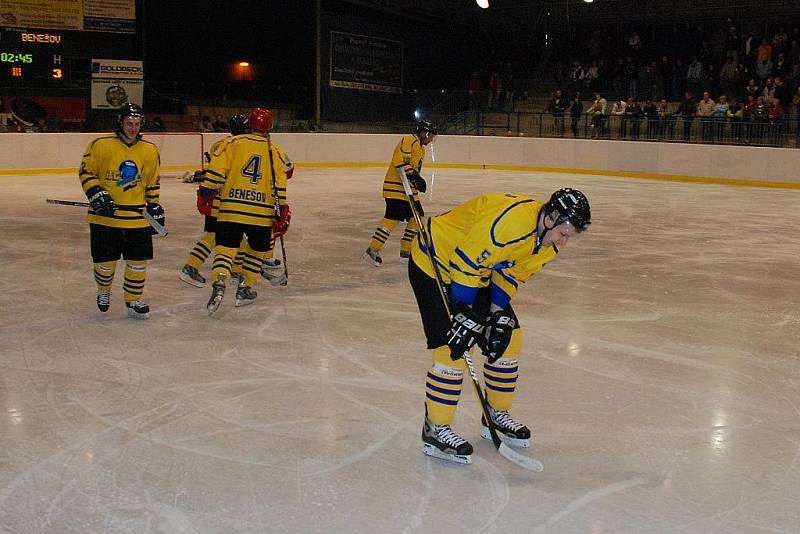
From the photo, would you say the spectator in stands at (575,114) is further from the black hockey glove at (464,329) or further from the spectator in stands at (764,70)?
the black hockey glove at (464,329)

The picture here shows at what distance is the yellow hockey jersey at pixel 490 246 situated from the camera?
2971 mm

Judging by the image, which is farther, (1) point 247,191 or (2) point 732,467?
(1) point 247,191

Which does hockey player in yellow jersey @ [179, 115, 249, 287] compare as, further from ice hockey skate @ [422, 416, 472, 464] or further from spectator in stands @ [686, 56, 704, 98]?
spectator in stands @ [686, 56, 704, 98]

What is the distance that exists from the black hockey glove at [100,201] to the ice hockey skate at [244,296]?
1.04 m

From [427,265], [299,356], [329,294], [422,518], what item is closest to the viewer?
[422,518]

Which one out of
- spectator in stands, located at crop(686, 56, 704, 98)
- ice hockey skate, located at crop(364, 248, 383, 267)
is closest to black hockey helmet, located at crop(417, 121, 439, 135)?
ice hockey skate, located at crop(364, 248, 383, 267)

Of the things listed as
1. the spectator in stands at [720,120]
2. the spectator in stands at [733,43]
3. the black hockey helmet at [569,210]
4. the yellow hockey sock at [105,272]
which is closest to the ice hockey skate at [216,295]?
the yellow hockey sock at [105,272]

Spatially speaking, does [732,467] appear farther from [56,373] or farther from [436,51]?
[436,51]

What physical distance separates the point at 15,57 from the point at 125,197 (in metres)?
13.1

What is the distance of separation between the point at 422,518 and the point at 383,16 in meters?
20.8

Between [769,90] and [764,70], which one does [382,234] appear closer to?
[769,90]

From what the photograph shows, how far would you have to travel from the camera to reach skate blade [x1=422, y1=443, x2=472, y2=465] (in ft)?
11.0

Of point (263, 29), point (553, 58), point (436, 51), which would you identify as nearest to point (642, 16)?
point (553, 58)

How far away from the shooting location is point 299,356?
4.76 meters
